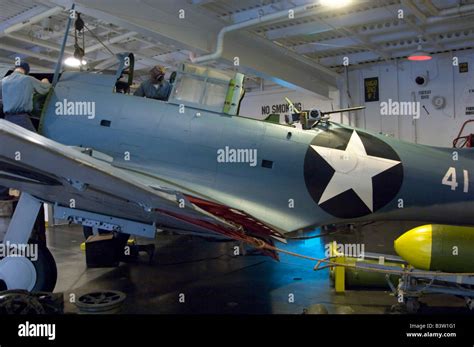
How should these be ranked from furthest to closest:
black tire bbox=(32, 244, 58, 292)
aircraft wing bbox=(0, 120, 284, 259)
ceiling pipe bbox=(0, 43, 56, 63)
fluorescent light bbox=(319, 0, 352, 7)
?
ceiling pipe bbox=(0, 43, 56, 63), fluorescent light bbox=(319, 0, 352, 7), black tire bbox=(32, 244, 58, 292), aircraft wing bbox=(0, 120, 284, 259)


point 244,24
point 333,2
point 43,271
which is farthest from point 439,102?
point 43,271

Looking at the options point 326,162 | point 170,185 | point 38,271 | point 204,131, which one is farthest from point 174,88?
point 38,271

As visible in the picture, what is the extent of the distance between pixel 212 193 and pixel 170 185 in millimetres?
415

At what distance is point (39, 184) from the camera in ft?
10.5

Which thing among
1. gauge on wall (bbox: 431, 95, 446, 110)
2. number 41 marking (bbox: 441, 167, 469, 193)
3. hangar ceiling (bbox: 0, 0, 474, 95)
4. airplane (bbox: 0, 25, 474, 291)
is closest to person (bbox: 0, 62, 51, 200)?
airplane (bbox: 0, 25, 474, 291)

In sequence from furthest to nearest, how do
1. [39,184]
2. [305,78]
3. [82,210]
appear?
[305,78] → [82,210] → [39,184]

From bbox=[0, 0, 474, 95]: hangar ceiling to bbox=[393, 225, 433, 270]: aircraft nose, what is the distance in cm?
433

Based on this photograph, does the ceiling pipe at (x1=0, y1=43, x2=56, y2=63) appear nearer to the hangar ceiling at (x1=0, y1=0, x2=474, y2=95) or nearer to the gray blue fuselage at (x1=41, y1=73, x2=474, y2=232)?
the hangar ceiling at (x1=0, y1=0, x2=474, y2=95)

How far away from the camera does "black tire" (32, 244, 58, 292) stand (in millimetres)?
3719

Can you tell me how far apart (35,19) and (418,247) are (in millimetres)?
7234

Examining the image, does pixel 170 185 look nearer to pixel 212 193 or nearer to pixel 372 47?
pixel 212 193

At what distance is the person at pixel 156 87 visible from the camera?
14.0ft

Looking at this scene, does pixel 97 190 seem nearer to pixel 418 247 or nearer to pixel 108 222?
pixel 108 222

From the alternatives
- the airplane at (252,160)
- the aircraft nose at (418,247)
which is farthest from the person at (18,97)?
the aircraft nose at (418,247)
